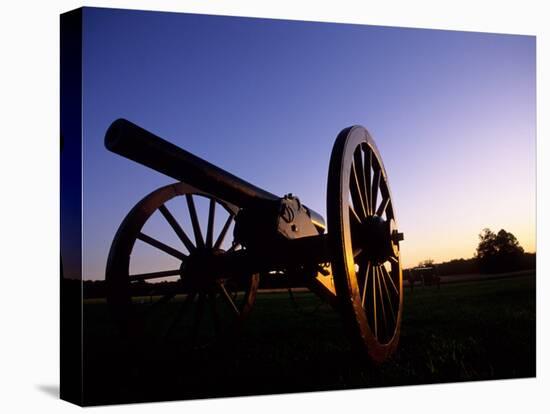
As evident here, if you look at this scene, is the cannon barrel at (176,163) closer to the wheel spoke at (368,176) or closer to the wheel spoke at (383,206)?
the wheel spoke at (368,176)

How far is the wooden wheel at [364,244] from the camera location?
5.19 metres

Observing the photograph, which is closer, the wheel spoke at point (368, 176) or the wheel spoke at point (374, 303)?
the wheel spoke at point (374, 303)

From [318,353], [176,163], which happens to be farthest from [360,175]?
[176,163]

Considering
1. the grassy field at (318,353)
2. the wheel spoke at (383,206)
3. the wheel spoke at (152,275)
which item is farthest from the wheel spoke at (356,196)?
the wheel spoke at (152,275)

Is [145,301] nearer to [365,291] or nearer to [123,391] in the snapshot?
[123,391]

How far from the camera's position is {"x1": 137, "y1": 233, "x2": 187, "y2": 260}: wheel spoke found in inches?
237

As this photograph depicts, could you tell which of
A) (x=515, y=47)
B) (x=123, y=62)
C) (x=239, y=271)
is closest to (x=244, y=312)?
(x=239, y=271)

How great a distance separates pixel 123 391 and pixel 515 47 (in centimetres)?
435

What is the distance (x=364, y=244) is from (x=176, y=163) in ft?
5.63

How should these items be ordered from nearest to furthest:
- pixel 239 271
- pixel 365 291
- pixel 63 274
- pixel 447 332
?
pixel 63 274 < pixel 365 291 < pixel 239 271 < pixel 447 332

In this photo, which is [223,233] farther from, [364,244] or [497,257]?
[497,257]

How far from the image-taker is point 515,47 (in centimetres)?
687

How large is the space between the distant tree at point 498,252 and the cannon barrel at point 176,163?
1.96m

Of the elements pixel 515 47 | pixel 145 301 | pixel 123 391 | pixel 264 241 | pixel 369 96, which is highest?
pixel 515 47
